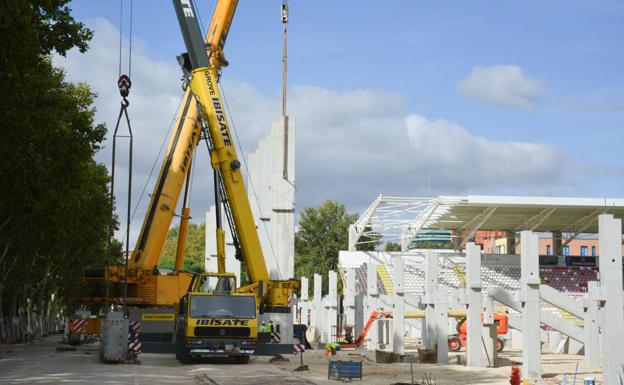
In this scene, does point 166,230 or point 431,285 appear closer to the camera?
point 431,285

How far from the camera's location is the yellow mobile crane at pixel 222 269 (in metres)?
28.7

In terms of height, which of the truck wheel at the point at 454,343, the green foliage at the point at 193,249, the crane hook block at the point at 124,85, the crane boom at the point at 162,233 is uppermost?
the green foliage at the point at 193,249

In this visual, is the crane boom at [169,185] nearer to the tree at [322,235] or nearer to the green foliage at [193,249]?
the tree at [322,235]

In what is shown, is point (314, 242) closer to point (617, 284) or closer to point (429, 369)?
point (429, 369)

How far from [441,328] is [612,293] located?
534 inches

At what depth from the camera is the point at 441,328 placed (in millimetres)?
30641

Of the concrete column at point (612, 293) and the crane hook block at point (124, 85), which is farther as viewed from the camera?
the crane hook block at point (124, 85)

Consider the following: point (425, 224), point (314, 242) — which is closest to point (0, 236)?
point (425, 224)

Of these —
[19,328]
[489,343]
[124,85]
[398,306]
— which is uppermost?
[124,85]

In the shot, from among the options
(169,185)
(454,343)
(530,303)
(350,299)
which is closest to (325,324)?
(350,299)

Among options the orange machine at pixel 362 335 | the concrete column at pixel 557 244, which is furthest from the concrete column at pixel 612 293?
the concrete column at pixel 557 244

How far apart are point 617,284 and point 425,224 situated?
5340 cm

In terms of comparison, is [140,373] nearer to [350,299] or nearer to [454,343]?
[454,343]

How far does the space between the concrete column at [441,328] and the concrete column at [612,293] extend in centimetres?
Answer: 1305
